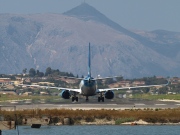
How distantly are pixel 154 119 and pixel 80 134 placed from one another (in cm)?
1927

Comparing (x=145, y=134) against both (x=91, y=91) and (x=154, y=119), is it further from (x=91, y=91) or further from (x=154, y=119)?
(x=91, y=91)

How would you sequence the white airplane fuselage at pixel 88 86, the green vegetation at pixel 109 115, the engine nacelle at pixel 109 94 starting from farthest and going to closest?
1. the engine nacelle at pixel 109 94
2. the white airplane fuselage at pixel 88 86
3. the green vegetation at pixel 109 115

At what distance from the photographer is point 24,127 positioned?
3989 inches

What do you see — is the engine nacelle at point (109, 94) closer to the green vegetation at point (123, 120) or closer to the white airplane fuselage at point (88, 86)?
the white airplane fuselage at point (88, 86)

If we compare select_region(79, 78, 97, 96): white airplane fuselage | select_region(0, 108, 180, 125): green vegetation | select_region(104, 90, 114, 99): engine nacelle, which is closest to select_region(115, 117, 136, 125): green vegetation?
select_region(0, 108, 180, 125): green vegetation

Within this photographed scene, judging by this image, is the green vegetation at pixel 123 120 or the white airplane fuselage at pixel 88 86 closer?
the green vegetation at pixel 123 120

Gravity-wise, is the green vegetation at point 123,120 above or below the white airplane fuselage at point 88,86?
below

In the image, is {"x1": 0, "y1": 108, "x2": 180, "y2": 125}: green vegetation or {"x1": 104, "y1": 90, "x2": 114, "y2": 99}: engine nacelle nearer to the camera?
{"x1": 0, "y1": 108, "x2": 180, "y2": 125}: green vegetation

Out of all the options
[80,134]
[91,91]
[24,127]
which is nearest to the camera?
[80,134]

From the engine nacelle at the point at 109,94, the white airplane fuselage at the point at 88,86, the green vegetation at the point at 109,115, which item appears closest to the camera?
the green vegetation at the point at 109,115

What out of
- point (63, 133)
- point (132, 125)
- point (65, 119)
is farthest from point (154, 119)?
point (63, 133)

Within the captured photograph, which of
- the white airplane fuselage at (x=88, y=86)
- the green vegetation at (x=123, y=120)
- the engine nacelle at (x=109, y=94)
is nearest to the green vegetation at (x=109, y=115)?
the green vegetation at (x=123, y=120)

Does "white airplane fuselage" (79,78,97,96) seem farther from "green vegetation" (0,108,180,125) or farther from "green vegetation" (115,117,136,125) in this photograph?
"green vegetation" (115,117,136,125)

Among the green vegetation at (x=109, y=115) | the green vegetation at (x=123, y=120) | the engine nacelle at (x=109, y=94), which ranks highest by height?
the engine nacelle at (x=109, y=94)
